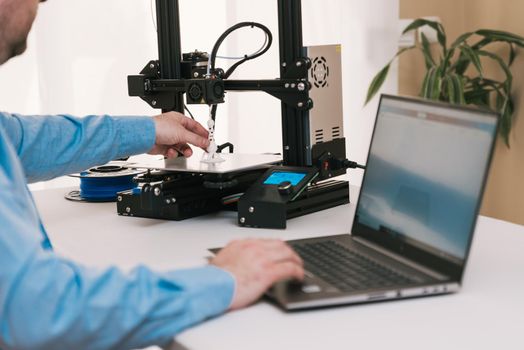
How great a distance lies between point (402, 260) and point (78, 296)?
539 millimetres

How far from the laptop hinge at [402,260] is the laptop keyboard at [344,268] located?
0.04m

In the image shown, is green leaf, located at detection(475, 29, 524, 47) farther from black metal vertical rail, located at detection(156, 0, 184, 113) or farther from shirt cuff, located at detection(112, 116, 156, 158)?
shirt cuff, located at detection(112, 116, 156, 158)

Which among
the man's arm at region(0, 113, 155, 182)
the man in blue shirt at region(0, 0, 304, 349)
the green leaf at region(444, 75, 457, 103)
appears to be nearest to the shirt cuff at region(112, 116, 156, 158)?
the man's arm at region(0, 113, 155, 182)

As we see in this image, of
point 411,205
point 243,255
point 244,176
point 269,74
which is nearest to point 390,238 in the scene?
point 411,205

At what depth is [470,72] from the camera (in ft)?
11.9

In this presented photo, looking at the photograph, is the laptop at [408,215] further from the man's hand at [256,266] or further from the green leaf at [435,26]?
the green leaf at [435,26]

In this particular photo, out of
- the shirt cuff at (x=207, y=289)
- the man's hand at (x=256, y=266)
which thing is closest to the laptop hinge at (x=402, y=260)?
the man's hand at (x=256, y=266)

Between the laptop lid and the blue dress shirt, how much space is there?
33cm

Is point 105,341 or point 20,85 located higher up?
point 20,85

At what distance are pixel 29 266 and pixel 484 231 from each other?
0.90 meters

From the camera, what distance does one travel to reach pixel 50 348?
39.4 inches

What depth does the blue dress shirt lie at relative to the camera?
0.97 meters

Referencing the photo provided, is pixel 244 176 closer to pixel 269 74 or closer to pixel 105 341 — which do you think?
pixel 105 341

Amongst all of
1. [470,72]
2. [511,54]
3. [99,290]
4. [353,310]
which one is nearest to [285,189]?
[353,310]
